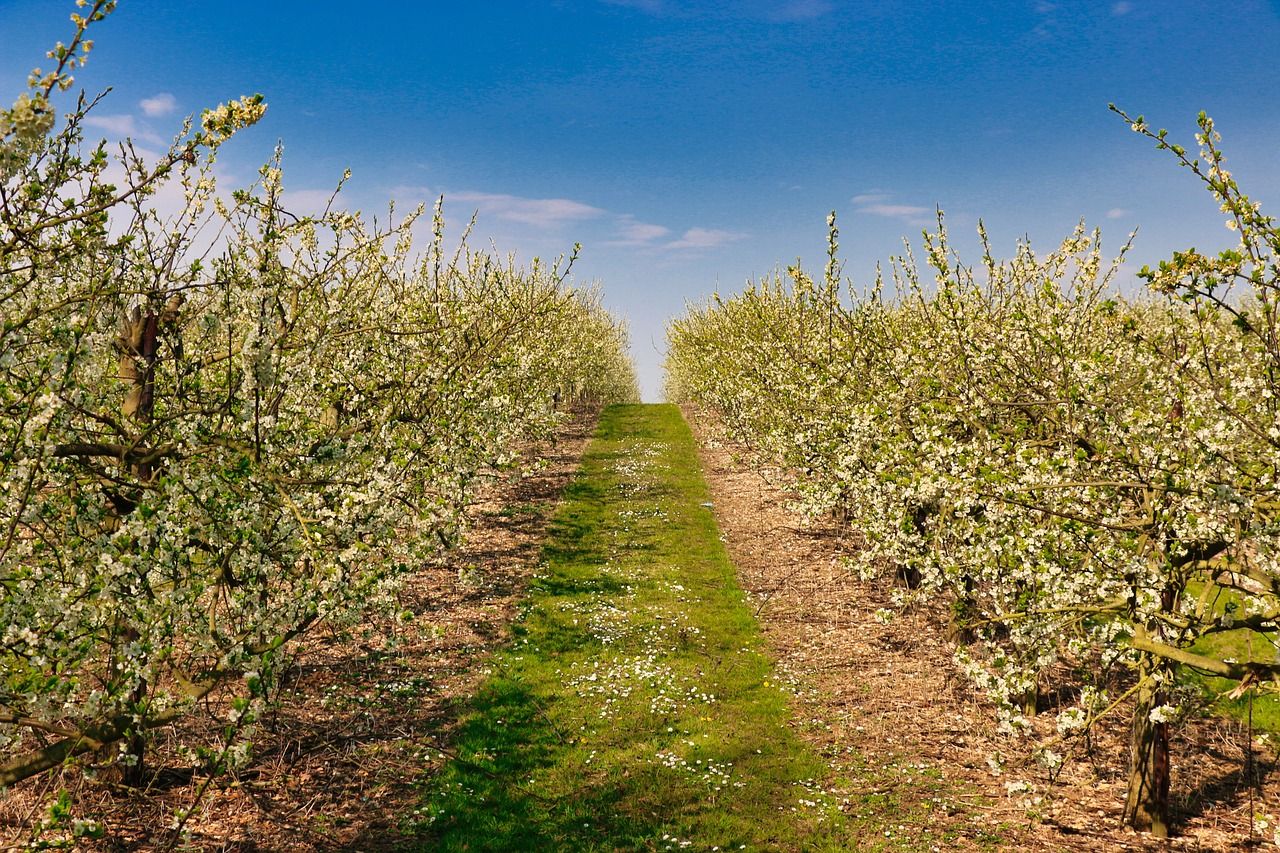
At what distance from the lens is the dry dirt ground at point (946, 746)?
33.4 feet

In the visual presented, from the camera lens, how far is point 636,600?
62.7ft

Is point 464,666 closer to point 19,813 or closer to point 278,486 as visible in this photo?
point 19,813

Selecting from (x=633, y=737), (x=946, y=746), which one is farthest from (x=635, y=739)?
(x=946, y=746)

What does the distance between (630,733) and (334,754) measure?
15.3 feet

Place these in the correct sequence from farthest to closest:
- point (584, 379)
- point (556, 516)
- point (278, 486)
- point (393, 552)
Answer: point (584, 379)
point (556, 516)
point (393, 552)
point (278, 486)

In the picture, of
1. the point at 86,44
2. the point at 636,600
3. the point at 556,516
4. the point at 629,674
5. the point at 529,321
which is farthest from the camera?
the point at 556,516

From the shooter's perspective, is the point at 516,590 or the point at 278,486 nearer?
the point at 278,486

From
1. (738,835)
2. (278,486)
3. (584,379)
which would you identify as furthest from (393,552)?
(584,379)

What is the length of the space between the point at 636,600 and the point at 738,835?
361 inches

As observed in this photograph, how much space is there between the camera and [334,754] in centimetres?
1154

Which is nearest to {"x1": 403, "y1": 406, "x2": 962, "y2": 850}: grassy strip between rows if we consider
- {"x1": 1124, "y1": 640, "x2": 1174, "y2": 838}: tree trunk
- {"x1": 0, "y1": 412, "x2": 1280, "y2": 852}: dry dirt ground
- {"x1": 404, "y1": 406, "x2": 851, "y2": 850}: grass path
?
{"x1": 404, "y1": 406, "x2": 851, "y2": 850}: grass path

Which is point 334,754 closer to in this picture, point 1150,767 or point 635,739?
point 635,739

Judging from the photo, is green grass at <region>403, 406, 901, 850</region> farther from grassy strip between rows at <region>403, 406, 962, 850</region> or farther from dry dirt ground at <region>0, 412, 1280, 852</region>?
dry dirt ground at <region>0, 412, 1280, 852</region>

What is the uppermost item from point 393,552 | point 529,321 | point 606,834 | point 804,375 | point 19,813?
point 529,321
